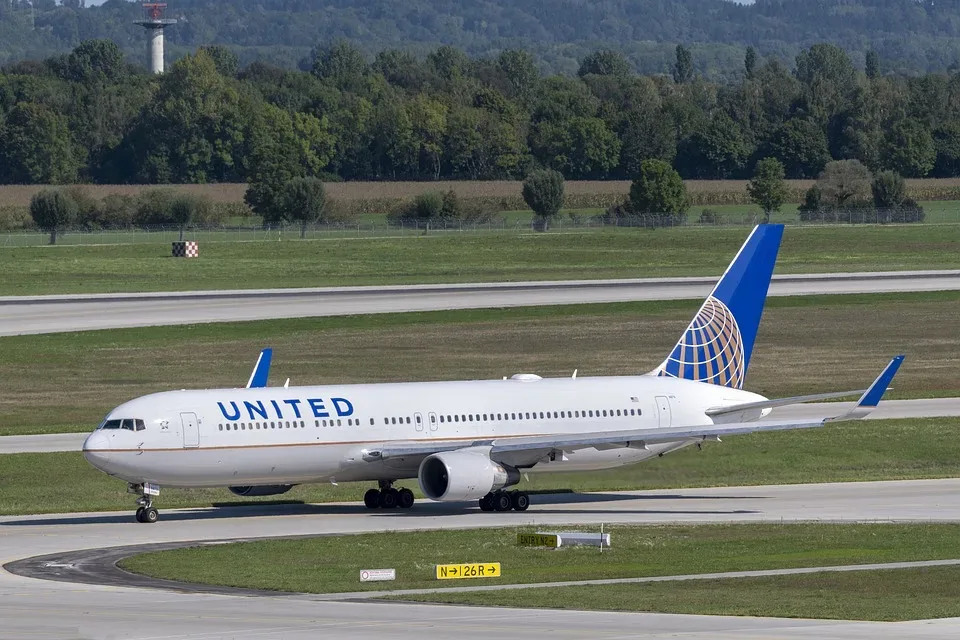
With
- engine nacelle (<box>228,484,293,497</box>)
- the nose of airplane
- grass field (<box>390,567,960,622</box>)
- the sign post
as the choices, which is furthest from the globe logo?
the sign post

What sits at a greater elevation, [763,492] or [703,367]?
[703,367]

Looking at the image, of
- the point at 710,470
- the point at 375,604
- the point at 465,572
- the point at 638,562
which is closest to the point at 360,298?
the point at 710,470

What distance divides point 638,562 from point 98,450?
14.8m

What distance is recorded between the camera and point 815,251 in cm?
15675

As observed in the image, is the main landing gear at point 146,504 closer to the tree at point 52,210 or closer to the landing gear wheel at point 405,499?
the landing gear wheel at point 405,499

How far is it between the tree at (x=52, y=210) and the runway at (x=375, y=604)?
142 metres

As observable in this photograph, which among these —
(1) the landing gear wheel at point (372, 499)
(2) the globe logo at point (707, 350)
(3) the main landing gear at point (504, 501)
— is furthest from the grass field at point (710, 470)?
(2) the globe logo at point (707, 350)

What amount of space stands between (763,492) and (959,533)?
1087 centimetres

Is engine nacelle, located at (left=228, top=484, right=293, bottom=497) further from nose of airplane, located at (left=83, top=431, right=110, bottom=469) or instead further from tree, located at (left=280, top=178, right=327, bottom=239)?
tree, located at (left=280, top=178, right=327, bottom=239)

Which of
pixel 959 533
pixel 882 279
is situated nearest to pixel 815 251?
pixel 882 279

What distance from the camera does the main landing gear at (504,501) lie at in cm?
4825

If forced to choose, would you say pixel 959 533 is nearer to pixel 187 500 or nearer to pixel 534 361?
pixel 187 500

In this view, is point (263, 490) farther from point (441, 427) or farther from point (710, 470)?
point (710, 470)

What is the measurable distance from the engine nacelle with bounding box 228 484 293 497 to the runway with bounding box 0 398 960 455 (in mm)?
11466
